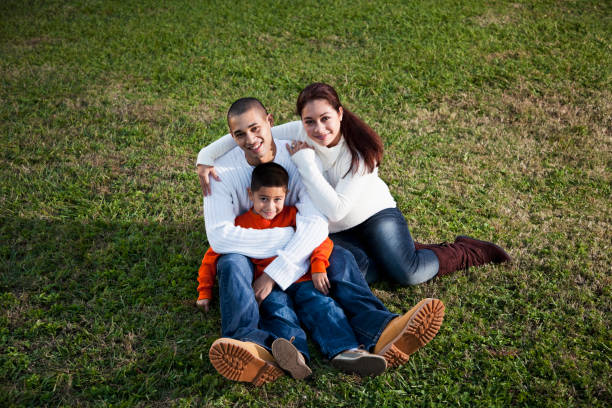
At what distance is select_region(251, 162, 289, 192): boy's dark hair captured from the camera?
11.3 feet

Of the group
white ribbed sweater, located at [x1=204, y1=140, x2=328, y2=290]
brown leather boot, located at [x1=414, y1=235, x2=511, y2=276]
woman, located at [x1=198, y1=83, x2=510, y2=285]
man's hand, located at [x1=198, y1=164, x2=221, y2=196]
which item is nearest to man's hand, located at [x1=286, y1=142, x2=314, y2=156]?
woman, located at [x1=198, y1=83, x2=510, y2=285]

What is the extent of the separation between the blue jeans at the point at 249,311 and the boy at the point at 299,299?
0.39ft

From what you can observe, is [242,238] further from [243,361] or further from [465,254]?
[465,254]

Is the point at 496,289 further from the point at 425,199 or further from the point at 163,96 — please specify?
the point at 163,96

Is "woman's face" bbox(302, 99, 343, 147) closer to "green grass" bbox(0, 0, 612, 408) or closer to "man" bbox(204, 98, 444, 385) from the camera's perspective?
"man" bbox(204, 98, 444, 385)

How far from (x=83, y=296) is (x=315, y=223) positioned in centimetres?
191

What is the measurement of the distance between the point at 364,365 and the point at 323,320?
405 millimetres

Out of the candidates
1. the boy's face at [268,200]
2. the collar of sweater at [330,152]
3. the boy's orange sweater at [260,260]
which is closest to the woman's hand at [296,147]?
the collar of sweater at [330,152]

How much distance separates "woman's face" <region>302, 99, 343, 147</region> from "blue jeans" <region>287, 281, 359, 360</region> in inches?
42.3

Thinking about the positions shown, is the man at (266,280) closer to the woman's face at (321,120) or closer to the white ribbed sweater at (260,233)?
the white ribbed sweater at (260,233)

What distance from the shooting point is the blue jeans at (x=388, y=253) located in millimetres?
3656

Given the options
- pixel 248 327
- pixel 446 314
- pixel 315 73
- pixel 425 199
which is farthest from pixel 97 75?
pixel 446 314

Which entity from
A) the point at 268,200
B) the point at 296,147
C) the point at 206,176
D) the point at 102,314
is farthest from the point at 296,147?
the point at 102,314

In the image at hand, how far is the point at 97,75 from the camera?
24.5ft
